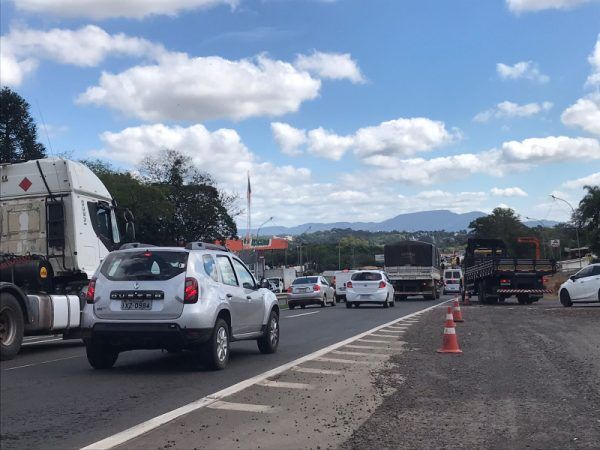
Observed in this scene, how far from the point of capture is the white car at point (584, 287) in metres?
23.7

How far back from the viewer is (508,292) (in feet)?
96.7

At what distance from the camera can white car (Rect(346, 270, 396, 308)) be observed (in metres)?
28.8

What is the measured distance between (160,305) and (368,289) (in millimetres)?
20274

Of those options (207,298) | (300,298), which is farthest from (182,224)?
(207,298)

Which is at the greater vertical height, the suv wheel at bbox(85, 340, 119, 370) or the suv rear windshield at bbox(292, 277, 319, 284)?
the suv rear windshield at bbox(292, 277, 319, 284)

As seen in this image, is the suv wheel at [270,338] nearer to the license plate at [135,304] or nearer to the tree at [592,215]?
the license plate at [135,304]

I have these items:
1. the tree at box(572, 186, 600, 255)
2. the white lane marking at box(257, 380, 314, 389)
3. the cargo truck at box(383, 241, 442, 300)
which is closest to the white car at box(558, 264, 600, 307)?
the cargo truck at box(383, 241, 442, 300)

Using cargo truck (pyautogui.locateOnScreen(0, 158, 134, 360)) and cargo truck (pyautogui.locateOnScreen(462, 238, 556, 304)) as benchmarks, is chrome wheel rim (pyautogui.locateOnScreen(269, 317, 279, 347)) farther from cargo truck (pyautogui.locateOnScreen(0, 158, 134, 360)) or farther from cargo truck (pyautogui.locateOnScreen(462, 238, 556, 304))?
cargo truck (pyautogui.locateOnScreen(462, 238, 556, 304))

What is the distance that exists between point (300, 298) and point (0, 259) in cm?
2051

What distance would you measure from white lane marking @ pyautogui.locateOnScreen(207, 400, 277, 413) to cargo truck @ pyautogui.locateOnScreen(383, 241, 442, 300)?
31346 millimetres

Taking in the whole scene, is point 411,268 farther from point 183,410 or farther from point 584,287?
point 183,410

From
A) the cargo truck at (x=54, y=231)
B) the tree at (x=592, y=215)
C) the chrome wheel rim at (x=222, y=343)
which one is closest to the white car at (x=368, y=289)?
the cargo truck at (x=54, y=231)

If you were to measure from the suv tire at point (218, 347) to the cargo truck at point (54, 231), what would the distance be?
165 inches

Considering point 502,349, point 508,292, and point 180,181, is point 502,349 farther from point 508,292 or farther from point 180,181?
point 180,181
